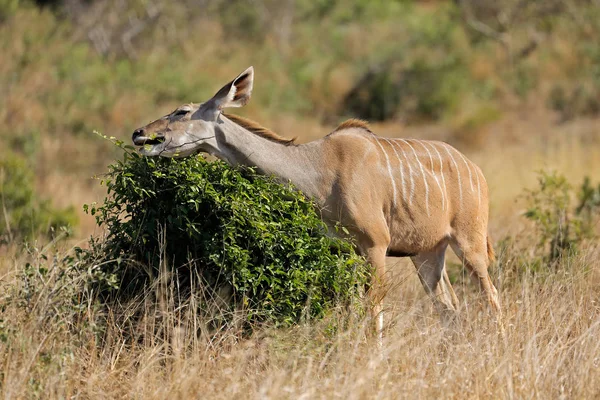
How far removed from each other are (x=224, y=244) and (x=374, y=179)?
1353 millimetres

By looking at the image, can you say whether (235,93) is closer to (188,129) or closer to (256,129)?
(256,129)

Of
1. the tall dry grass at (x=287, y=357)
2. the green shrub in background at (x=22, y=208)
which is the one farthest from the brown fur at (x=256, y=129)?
the green shrub in background at (x=22, y=208)

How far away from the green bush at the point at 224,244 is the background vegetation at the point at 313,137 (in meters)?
0.17

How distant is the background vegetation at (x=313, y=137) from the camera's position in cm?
526

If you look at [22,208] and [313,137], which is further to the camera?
[313,137]

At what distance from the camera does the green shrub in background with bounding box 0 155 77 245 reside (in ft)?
31.1

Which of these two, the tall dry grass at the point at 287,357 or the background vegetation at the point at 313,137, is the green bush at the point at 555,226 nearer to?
the background vegetation at the point at 313,137

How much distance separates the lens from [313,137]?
18281mm

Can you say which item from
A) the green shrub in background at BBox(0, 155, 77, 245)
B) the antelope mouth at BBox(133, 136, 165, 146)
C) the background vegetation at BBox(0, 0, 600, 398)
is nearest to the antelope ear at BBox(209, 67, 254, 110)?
the antelope mouth at BBox(133, 136, 165, 146)

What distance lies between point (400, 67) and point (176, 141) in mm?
15353

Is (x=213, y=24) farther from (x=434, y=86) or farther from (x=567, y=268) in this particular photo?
(x=567, y=268)

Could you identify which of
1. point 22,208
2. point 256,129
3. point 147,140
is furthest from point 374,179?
point 22,208

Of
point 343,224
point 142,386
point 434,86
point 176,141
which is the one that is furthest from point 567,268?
point 434,86

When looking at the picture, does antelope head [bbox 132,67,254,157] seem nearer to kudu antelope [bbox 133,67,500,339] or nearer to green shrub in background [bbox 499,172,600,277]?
kudu antelope [bbox 133,67,500,339]
